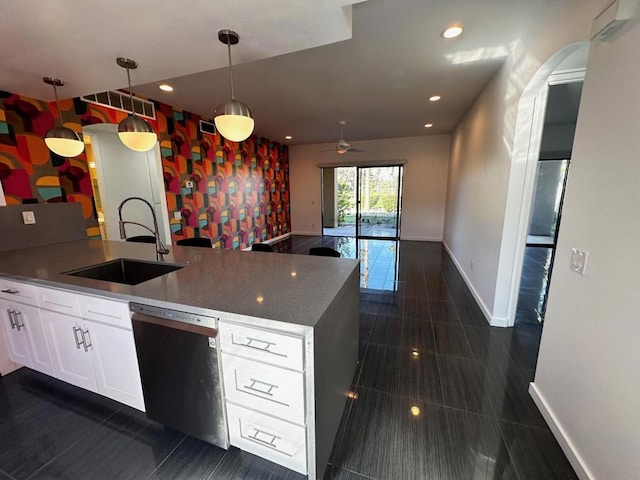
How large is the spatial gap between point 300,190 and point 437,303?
18.4ft

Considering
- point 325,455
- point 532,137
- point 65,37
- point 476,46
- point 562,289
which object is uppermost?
point 476,46

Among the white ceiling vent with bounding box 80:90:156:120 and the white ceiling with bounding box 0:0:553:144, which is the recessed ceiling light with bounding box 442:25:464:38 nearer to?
the white ceiling with bounding box 0:0:553:144

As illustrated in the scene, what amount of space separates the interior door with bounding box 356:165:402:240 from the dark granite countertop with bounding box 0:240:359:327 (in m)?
5.56

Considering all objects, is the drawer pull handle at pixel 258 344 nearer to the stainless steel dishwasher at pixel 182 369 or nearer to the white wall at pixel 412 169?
the stainless steel dishwasher at pixel 182 369

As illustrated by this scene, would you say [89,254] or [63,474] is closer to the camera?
[63,474]

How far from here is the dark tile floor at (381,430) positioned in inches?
52.8

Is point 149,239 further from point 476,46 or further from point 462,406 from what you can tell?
point 476,46

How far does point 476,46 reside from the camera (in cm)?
241

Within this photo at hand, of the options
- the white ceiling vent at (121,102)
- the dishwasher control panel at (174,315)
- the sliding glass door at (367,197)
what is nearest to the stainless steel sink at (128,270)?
the dishwasher control panel at (174,315)

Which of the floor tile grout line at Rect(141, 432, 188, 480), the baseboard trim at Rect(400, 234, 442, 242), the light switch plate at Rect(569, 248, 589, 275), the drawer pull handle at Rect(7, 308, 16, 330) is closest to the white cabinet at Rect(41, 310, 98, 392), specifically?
the drawer pull handle at Rect(7, 308, 16, 330)

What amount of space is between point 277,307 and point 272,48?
1.67 m

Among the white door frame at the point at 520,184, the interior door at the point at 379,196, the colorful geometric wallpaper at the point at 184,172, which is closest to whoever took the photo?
the white door frame at the point at 520,184

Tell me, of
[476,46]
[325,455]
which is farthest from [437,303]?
[476,46]

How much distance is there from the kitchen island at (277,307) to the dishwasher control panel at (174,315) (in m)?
0.03
